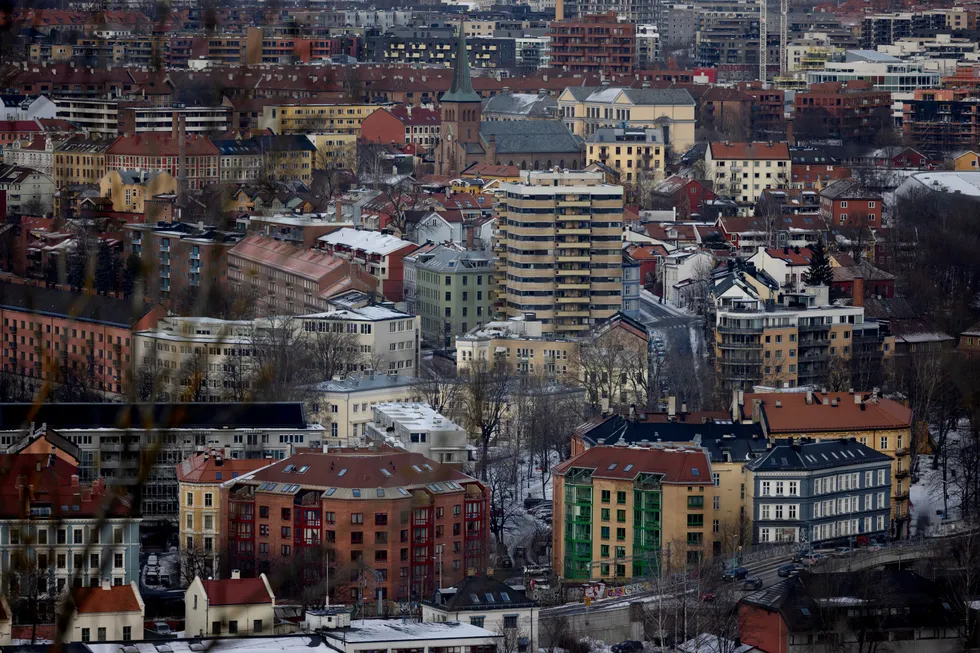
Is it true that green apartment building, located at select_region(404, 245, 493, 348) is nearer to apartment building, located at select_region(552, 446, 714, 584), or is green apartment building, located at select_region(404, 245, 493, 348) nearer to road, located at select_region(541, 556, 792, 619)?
apartment building, located at select_region(552, 446, 714, 584)

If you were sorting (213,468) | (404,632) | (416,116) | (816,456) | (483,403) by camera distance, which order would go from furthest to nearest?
(416,116) → (483,403) → (816,456) → (213,468) → (404,632)

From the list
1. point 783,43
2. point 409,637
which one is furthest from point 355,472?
point 783,43

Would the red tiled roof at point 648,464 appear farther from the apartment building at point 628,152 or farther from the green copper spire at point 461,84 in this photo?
the green copper spire at point 461,84

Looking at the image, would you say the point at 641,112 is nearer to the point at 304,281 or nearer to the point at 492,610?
the point at 304,281

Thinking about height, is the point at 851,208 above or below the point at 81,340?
above

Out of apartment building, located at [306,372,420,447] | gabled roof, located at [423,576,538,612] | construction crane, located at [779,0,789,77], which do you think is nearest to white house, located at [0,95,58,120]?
apartment building, located at [306,372,420,447]

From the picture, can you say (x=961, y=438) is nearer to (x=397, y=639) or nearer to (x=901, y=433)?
(x=901, y=433)
